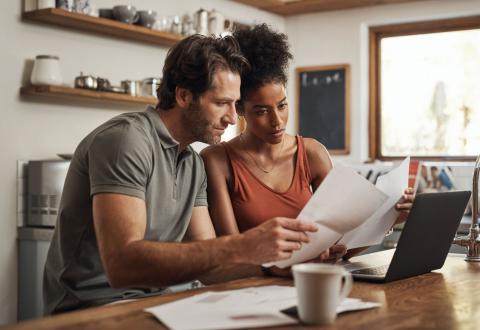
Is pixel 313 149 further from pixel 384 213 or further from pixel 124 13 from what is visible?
pixel 124 13

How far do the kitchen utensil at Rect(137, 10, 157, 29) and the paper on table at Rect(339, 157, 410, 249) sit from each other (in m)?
2.93

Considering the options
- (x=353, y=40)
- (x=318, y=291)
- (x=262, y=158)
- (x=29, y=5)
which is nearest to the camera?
(x=318, y=291)

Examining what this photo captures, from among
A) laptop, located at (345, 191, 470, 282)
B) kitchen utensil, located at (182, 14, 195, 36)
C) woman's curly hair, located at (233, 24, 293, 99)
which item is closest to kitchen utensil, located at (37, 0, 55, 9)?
kitchen utensil, located at (182, 14, 195, 36)

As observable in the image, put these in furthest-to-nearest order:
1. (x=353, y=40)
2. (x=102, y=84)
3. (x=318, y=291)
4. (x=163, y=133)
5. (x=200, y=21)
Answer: (x=353, y=40)
(x=200, y=21)
(x=102, y=84)
(x=163, y=133)
(x=318, y=291)

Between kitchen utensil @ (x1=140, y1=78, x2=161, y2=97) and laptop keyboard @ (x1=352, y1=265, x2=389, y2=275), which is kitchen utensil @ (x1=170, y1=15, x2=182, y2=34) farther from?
laptop keyboard @ (x1=352, y1=265, x2=389, y2=275)

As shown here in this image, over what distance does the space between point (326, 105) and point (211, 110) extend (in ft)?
13.7

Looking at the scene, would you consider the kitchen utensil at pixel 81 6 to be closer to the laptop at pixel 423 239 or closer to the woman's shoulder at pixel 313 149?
the woman's shoulder at pixel 313 149

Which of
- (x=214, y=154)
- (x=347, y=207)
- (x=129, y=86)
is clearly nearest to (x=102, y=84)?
(x=129, y=86)

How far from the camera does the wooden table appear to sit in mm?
1192

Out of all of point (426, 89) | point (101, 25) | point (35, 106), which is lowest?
point (35, 106)

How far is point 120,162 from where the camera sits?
5.41 feet

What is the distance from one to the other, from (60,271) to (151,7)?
330cm

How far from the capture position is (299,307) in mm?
1188

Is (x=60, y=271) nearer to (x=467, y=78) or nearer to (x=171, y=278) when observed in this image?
A: (x=171, y=278)
